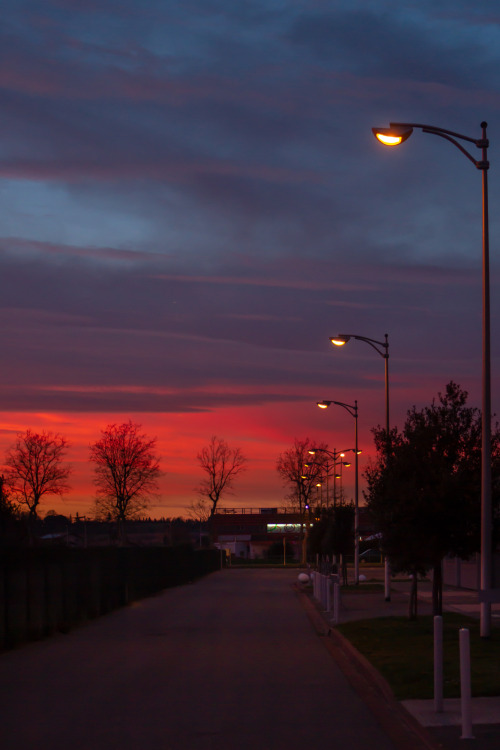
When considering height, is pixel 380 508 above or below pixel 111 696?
above

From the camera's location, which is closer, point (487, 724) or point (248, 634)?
point (487, 724)

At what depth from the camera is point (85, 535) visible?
29766mm

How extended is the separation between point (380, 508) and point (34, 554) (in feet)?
24.9

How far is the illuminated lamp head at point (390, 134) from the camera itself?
15836mm

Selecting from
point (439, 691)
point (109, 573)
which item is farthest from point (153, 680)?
point (109, 573)

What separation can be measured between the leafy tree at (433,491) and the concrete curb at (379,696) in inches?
97.7

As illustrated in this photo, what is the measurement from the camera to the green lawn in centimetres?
1217

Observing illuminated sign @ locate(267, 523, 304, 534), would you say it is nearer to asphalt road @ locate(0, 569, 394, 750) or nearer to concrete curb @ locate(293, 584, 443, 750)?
asphalt road @ locate(0, 569, 394, 750)

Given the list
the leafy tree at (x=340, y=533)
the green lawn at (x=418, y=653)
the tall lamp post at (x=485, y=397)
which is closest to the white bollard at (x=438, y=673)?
the green lawn at (x=418, y=653)

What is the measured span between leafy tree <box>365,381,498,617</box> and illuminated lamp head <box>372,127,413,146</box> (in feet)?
24.4

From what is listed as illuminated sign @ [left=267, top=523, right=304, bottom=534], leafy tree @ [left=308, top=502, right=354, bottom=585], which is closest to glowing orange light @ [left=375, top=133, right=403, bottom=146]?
leafy tree @ [left=308, top=502, right=354, bottom=585]

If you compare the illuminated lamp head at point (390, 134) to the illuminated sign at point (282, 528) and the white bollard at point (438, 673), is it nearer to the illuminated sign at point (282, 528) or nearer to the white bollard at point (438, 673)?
the white bollard at point (438, 673)

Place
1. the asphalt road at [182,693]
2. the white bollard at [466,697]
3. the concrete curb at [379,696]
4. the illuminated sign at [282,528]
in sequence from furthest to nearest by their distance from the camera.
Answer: the illuminated sign at [282,528]
the asphalt road at [182,693]
the concrete curb at [379,696]
the white bollard at [466,697]

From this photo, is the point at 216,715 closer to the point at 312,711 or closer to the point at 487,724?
the point at 312,711
